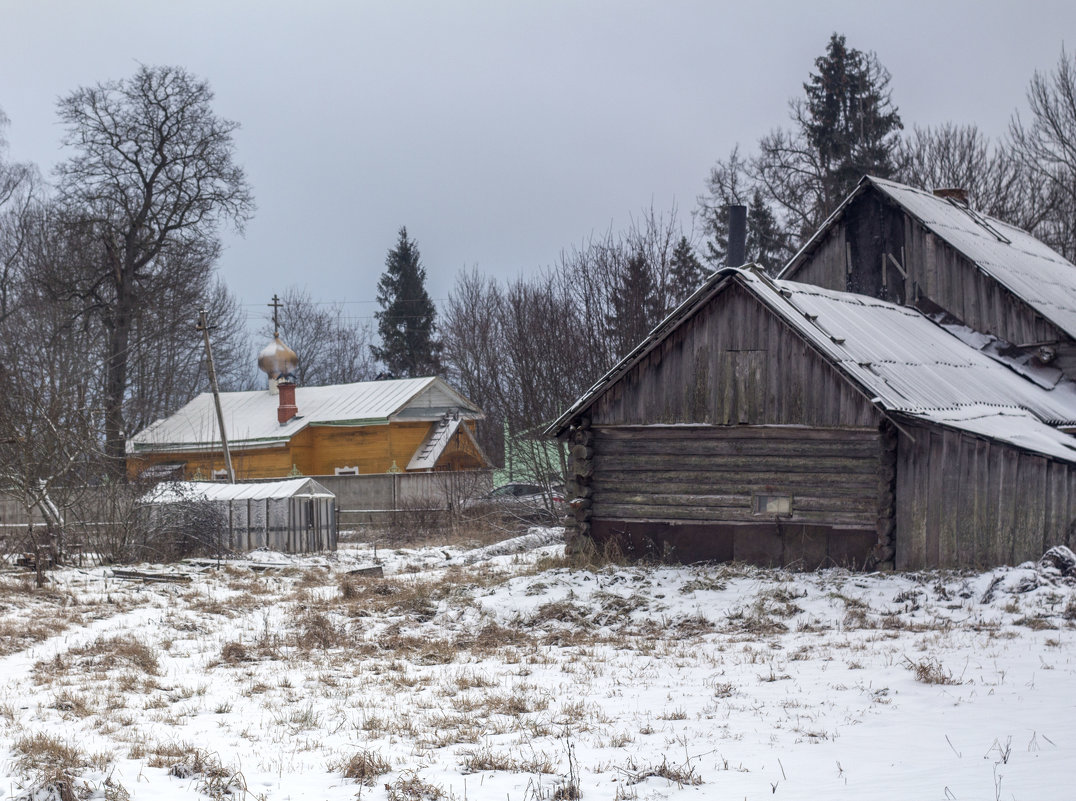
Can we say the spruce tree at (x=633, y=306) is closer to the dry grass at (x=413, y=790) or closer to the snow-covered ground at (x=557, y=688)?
the snow-covered ground at (x=557, y=688)

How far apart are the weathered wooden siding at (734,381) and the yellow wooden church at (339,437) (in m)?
21.6

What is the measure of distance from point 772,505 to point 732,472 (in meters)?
0.82

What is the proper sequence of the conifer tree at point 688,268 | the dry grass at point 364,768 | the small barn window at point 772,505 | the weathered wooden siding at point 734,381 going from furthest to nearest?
1. the conifer tree at point 688,268
2. the small barn window at point 772,505
3. the weathered wooden siding at point 734,381
4. the dry grass at point 364,768

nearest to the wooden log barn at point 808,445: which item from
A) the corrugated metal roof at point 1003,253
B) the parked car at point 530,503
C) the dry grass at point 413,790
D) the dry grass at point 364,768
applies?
the corrugated metal roof at point 1003,253

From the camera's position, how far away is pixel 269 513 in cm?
2744

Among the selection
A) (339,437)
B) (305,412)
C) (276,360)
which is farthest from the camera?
(276,360)

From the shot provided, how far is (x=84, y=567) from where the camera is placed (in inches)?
870

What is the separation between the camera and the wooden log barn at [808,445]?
1644 cm

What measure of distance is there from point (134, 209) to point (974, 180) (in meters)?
29.4

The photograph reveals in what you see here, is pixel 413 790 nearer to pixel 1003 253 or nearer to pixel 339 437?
Answer: pixel 1003 253

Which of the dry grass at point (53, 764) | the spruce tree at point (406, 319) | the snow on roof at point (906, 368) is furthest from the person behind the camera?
the spruce tree at point (406, 319)

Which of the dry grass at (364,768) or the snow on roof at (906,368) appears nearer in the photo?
the dry grass at (364,768)

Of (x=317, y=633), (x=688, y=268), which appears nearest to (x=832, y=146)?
(x=688, y=268)

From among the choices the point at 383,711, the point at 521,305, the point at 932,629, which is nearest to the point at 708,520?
the point at 932,629
